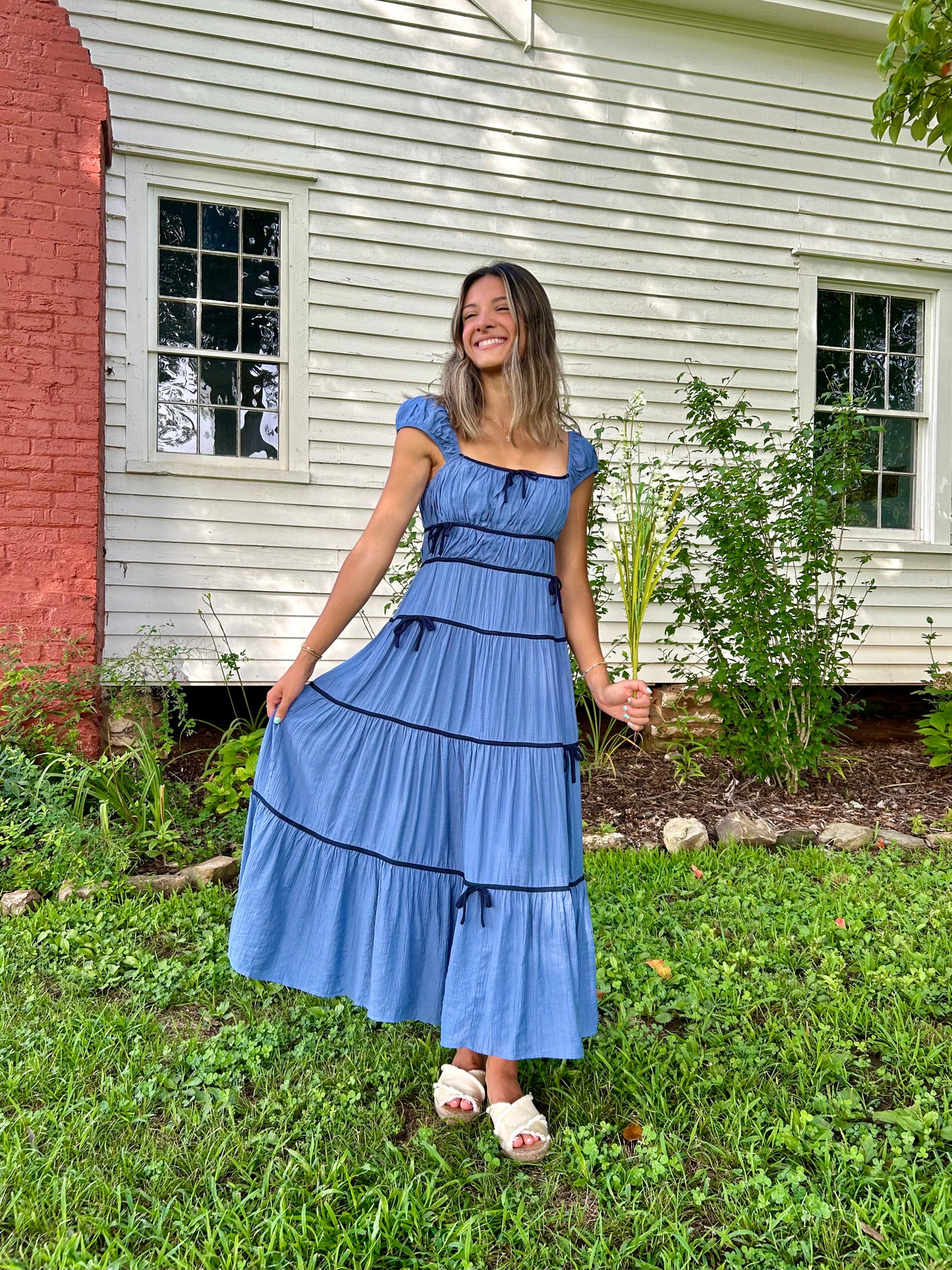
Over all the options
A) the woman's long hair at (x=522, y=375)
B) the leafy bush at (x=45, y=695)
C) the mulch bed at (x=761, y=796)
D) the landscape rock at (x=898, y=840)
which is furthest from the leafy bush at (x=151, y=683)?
the landscape rock at (x=898, y=840)

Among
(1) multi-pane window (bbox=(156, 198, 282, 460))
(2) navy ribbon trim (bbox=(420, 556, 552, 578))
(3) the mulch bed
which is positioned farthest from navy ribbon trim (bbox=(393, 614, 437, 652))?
(1) multi-pane window (bbox=(156, 198, 282, 460))

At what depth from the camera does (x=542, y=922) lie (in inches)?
73.0

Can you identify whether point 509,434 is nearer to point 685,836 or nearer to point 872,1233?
point 872,1233

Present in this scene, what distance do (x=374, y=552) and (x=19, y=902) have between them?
210cm

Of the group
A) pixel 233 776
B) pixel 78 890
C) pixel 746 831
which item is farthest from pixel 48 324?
pixel 746 831

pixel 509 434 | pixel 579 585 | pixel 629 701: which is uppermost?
pixel 509 434

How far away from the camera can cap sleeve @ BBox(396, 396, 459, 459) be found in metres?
2.03

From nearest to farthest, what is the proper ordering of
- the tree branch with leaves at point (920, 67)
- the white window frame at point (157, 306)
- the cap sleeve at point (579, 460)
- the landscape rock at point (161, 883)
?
1. the cap sleeve at point (579, 460)
2. the tree branch with leaves at point (920, 67)
3. the landscape rock at point (161, 883)
4. the white window frame at point (157, 306)

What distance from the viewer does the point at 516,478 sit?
2.02 m

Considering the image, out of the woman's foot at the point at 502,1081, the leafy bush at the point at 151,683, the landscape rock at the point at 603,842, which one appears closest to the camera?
the woman's foot at the point at 502,1081

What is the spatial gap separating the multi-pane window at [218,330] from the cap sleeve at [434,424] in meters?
3.38

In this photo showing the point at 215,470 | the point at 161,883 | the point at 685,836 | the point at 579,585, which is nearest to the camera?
the point at 579,585

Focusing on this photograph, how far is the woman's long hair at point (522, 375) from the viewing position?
6.69 feet

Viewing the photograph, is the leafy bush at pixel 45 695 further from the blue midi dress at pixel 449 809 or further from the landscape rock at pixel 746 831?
the landscape rock at pixel 746 831
